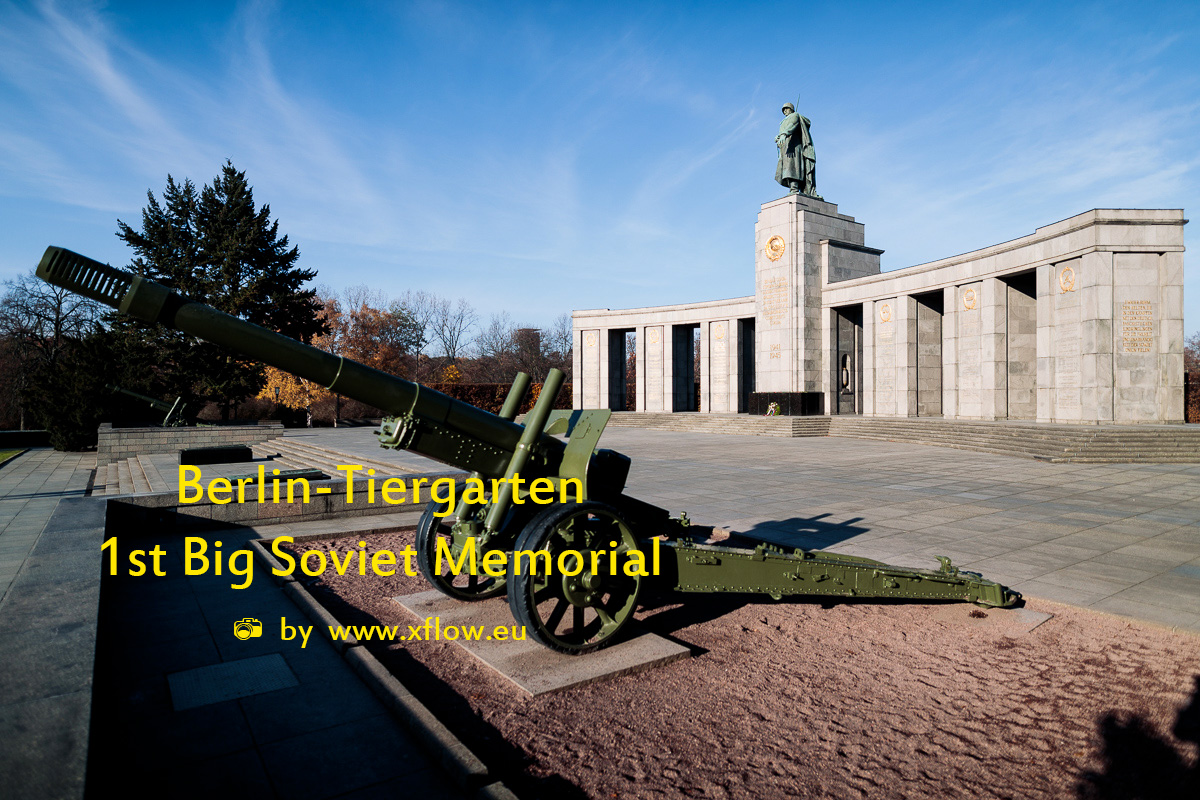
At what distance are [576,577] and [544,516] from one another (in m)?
0.48

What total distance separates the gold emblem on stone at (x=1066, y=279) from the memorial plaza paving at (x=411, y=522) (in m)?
7.35

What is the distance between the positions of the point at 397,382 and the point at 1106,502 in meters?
11.6

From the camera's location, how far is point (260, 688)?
407 centimetres

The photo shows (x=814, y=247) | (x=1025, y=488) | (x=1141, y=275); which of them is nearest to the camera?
(x=1025, y=488)

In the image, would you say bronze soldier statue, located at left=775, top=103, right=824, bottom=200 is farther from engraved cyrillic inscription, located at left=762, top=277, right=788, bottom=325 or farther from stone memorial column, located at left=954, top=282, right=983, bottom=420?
stone memorial column, located at left=954, top=282, right=983, bottom=420

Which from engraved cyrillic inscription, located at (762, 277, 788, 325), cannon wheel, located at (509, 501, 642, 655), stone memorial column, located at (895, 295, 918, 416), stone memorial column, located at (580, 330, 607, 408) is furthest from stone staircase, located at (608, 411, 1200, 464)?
cannon wheel, located at (509, 501, 642, 655)

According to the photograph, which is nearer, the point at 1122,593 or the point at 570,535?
the point at 570,535

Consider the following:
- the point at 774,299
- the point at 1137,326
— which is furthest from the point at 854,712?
the point at 774,299

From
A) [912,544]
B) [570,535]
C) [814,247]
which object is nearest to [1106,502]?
[912,544]

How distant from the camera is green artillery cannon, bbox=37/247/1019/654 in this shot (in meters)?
3.94

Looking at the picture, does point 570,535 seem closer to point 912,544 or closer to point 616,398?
point 912,544

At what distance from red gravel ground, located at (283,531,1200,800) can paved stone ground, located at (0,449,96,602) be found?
380 centimetres

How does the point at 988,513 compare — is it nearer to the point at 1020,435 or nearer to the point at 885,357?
the point at 1020,435

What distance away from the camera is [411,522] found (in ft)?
31.1
